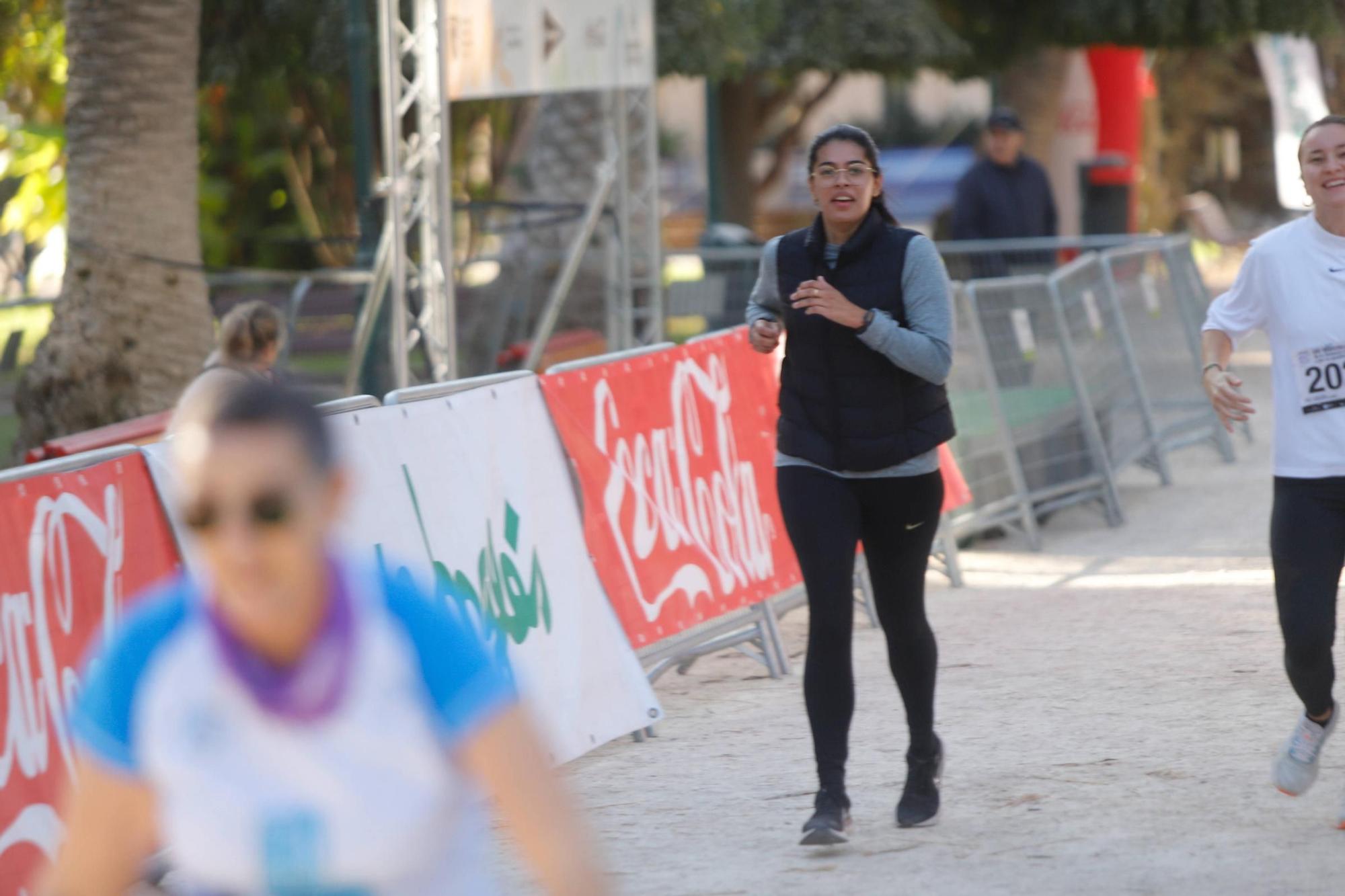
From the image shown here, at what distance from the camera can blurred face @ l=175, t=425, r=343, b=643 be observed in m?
1.87

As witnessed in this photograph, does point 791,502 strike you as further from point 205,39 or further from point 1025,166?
point 205,39

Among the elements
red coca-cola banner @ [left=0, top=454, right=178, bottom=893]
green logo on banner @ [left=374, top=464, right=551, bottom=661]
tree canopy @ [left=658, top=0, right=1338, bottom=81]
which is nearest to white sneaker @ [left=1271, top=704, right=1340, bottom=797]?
green logo on banner @ [left=374, top=464, right=551, bottom=661]

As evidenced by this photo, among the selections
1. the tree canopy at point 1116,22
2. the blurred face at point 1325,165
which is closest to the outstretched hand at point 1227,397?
the blurred face at point 1325,165

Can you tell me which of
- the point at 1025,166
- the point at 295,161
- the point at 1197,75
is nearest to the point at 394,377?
the point at 1025,166

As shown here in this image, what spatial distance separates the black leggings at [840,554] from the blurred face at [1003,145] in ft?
26.0

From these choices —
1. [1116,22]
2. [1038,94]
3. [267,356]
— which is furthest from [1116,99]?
[267,356]

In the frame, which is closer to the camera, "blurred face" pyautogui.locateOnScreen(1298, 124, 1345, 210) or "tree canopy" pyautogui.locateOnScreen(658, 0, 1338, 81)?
"blurred face" pyautogui.locateOnScreen(1298, 124, 1345, 210)

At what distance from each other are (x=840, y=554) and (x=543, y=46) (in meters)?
7.16

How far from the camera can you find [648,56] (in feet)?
39.5

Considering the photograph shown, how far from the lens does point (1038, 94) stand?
21.3 m

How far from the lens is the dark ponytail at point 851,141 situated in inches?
196

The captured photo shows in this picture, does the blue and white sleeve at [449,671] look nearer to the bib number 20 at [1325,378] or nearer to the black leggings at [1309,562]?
the black leggings at [1309,562]

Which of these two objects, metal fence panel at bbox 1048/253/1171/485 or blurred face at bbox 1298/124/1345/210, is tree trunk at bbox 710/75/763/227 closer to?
metal fence panel at bbox 1048/253/1171/485

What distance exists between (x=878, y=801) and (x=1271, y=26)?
15.7 metres
